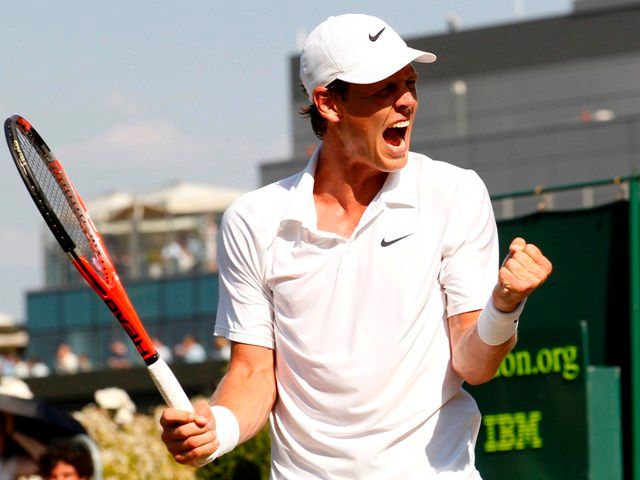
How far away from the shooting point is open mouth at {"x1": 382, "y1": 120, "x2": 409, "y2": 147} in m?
4.16

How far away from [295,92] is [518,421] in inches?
1296

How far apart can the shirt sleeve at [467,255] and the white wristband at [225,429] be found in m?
0.66

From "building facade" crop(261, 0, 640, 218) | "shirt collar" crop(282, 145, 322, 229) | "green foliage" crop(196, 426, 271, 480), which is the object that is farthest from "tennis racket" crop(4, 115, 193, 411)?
"building facade" crop(261, 0, 640, 218)

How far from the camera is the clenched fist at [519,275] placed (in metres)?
3.71

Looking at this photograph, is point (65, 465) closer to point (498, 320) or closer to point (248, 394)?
point (248, 394)

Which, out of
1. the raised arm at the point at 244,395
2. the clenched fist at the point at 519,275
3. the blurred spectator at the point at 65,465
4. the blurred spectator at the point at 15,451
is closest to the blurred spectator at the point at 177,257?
the blurred spectator at the point at 15,451

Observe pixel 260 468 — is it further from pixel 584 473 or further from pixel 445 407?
Answer: pixel 445 407

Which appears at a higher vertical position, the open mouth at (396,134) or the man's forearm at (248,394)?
the open mouth at (396,134)

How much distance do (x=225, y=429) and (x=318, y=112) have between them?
984 mm

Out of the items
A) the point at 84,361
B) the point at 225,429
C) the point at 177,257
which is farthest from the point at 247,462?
the point at 177,257

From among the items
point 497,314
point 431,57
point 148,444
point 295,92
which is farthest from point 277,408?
point 295,92

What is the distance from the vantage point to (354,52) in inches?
164

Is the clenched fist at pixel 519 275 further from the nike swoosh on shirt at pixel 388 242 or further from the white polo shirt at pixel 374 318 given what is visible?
the nike swoosh on shirt at pixel 388 242

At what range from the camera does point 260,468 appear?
1015 cm
